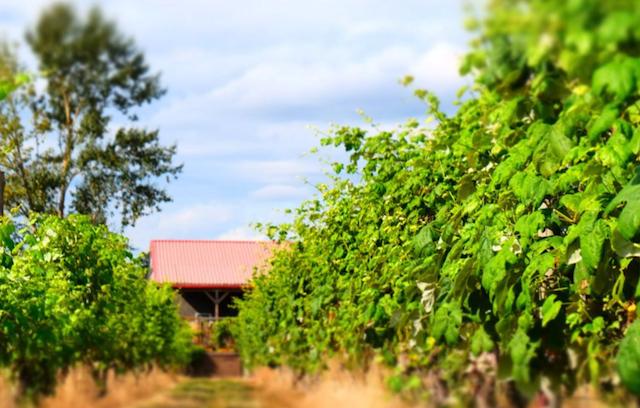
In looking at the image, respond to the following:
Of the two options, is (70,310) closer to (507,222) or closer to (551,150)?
(507,222)

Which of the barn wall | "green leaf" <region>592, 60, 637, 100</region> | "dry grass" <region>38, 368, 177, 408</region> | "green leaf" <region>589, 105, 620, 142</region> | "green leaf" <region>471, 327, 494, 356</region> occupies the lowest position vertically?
"dry grass" <region>38, 368, 177, 408</region>

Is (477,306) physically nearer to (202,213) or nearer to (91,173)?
(202,213)

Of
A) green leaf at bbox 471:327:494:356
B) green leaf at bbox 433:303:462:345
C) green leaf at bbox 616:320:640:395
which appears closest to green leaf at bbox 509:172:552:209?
green leaf at bbox 433:303:462:345

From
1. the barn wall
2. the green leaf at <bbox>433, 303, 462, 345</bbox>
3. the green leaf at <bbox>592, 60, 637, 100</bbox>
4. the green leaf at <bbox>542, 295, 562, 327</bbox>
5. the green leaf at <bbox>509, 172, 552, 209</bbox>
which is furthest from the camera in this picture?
the barn wall

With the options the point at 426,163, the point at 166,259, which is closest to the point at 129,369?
the point at 426,163

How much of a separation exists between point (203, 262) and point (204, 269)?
23.7 inches

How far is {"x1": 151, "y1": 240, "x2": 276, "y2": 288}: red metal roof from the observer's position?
83.7 ft

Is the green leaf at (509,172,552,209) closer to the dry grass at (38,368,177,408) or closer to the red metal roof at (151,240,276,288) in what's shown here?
the dry grass at (38,368,177,408)

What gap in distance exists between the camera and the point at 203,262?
27.1 m

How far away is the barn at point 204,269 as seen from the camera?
2552cm

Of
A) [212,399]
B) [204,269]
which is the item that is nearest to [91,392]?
[212,399]

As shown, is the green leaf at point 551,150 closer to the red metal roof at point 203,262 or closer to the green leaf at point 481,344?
the green leaf at point 481,344

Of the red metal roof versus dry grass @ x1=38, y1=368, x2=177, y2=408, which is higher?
the red metal roof

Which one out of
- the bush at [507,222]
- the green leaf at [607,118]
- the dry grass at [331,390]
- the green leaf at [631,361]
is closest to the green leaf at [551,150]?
the bush at [507,222]
